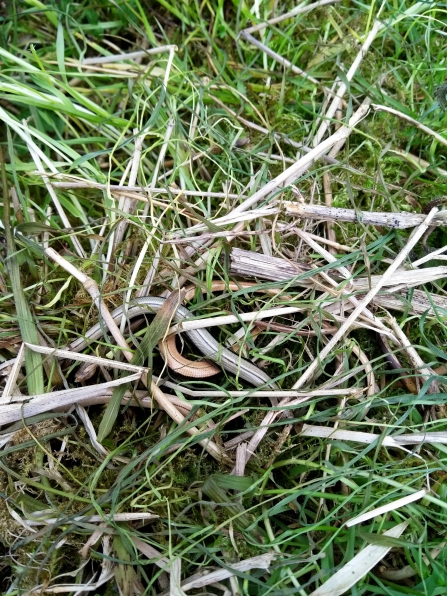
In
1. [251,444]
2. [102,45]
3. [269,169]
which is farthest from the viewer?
[102,45]

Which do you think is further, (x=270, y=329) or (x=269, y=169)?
(x=269, y=169)

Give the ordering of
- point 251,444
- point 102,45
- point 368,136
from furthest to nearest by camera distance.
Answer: point 102,45 → point 368,136 → point 251,444

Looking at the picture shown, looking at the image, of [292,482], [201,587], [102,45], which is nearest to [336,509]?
[292,482]

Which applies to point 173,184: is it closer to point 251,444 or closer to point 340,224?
point 340,224

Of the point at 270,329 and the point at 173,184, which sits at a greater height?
the point at 173,184

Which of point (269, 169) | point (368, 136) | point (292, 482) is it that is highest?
point (368, 136)

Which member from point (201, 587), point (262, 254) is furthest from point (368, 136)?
point (201, 587)

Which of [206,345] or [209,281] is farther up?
[209,281]
